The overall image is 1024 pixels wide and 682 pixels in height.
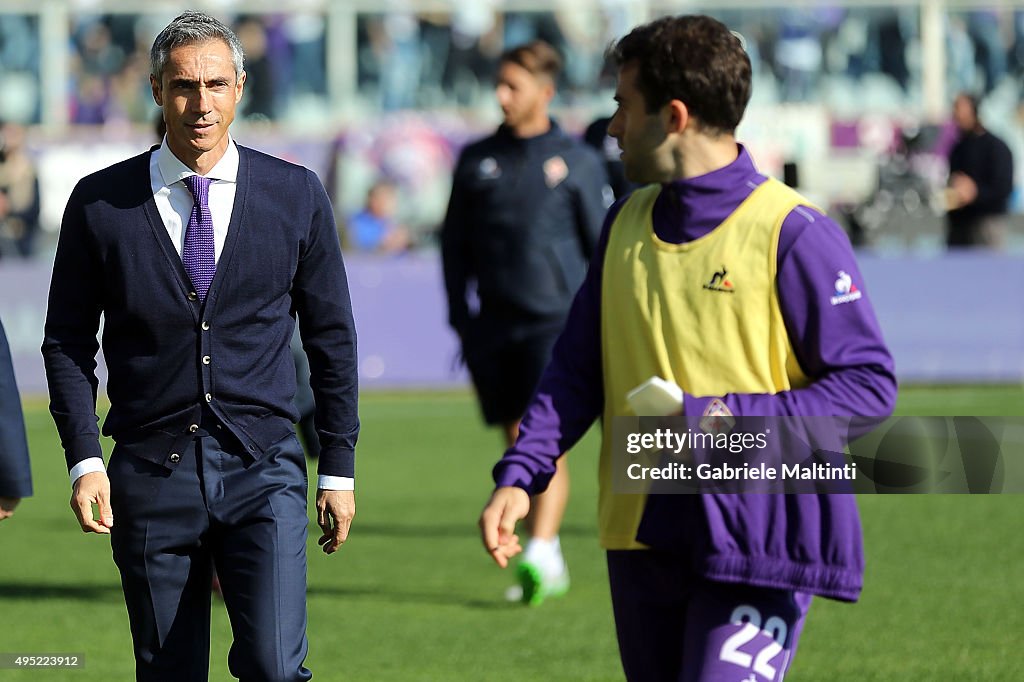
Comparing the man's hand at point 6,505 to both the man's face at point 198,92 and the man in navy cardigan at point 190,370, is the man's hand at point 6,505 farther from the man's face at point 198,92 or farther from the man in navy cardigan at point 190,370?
the man's face at point 198,92

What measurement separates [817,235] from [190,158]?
5.65ft

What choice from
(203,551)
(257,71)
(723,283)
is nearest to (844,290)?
(723,283)

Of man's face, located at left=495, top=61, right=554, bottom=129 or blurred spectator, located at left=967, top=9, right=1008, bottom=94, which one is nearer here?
man's face, located at left=495, top=61, right=554, bottom=129

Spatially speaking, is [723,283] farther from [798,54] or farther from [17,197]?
[798,54]

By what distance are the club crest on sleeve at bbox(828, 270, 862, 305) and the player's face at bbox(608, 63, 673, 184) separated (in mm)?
442

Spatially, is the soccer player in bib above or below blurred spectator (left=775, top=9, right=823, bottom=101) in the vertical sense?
above

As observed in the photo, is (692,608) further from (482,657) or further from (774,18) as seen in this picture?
(774,18)

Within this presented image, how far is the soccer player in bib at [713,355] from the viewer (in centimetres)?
394

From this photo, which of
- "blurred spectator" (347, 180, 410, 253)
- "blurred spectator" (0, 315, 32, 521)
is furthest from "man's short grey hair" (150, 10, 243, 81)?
"blurred spectator" (347, 180, 410, 253)

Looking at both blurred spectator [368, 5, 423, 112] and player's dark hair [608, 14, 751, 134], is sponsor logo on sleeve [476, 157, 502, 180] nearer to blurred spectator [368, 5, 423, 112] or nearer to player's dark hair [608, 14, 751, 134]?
player's dark hair [608, 14, 751, 134]

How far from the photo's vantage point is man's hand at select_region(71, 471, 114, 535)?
4789 mm

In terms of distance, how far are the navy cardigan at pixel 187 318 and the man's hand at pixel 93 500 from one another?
3.4 inches

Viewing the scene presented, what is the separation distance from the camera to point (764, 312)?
4.05 m

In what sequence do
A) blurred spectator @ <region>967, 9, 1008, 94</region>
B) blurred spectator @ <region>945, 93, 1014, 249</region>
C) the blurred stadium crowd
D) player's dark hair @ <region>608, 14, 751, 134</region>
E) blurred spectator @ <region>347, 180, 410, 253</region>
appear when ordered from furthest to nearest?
blurred spectator @ <region>967, 9, 1008, 94</region> → the blurred stadium crowd → blurred spectator @ <region>347, 180, 410, 253</region> → blurred spectator @ <region>945, 93, 1014, 249</region> → player's dark hair @ <region>608, 14, 751, 134</region>
